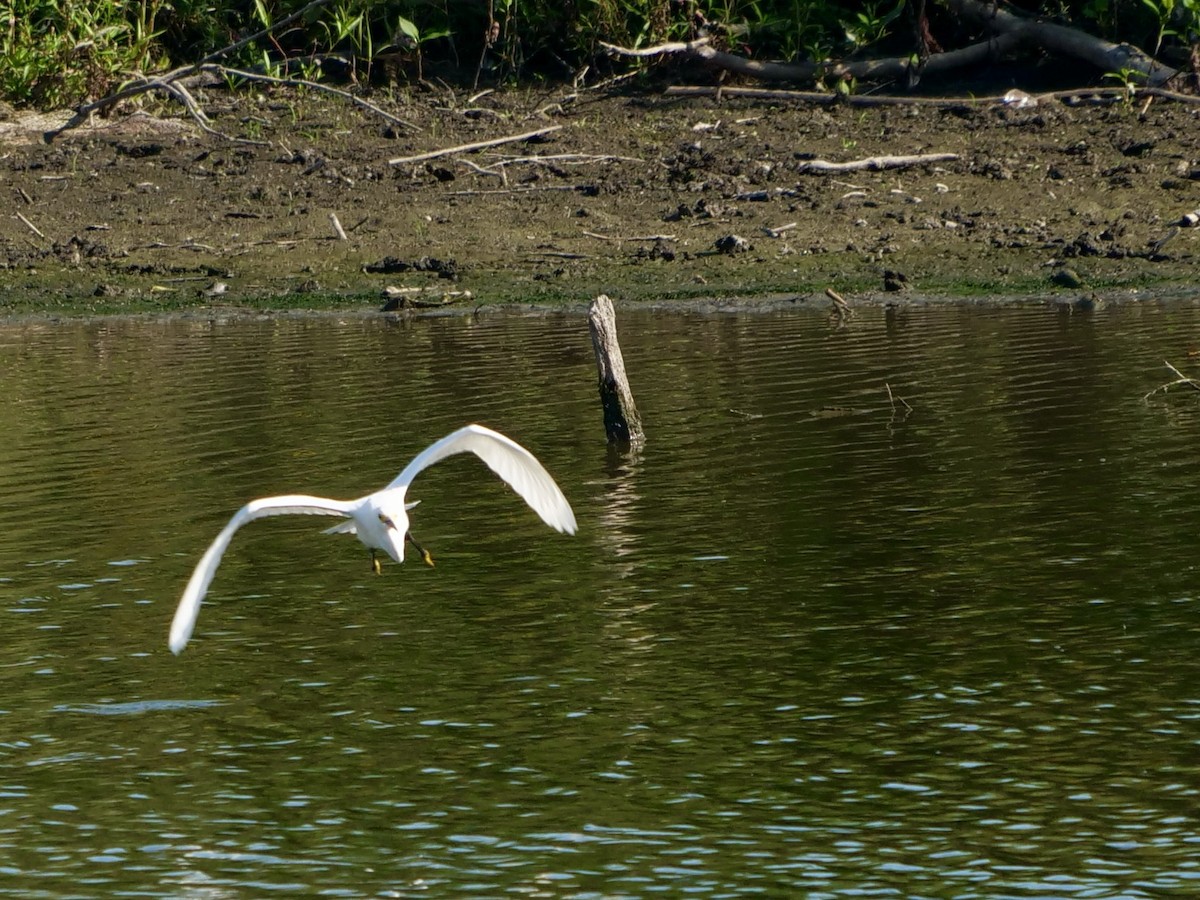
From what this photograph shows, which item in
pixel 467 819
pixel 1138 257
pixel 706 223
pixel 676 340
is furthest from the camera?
pixel 706 223

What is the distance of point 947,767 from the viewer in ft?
26.9

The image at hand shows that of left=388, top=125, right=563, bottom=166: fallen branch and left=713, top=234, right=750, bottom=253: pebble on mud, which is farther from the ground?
left=388, top=125, right=563, bottom=166: fallen branch

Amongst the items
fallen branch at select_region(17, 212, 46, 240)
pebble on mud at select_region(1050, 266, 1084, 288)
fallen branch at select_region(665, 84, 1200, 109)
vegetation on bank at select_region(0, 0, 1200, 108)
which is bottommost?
pebble on mud at select_region(1050, 266, 1084, 288)

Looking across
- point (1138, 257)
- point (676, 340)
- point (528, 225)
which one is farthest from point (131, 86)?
point (1138, 257)

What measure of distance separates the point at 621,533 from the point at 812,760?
13.8ft

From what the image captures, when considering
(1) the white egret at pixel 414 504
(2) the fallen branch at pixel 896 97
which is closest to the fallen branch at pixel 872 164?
(2) the fallen branch at pixel 896 97

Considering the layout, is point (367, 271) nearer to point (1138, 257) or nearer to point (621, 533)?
point (1138, 257)

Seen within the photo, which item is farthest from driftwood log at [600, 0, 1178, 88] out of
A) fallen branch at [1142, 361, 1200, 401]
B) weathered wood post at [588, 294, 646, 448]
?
weathered wood post at [588, 294, 646, 448]

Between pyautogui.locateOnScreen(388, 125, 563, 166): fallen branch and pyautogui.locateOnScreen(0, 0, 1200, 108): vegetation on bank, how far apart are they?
200cm

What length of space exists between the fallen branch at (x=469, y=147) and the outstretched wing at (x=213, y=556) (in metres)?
16.0

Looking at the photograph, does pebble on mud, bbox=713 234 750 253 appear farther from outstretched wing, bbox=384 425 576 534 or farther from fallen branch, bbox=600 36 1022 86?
outstretched wing, bbox=384 425 576 534

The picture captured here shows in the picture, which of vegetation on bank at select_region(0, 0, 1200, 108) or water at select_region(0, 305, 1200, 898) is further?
vegetation on bank at select_region(0, 0, 1200, 108)

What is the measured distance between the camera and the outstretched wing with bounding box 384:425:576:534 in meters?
10.3

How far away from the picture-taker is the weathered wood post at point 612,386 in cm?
1488
